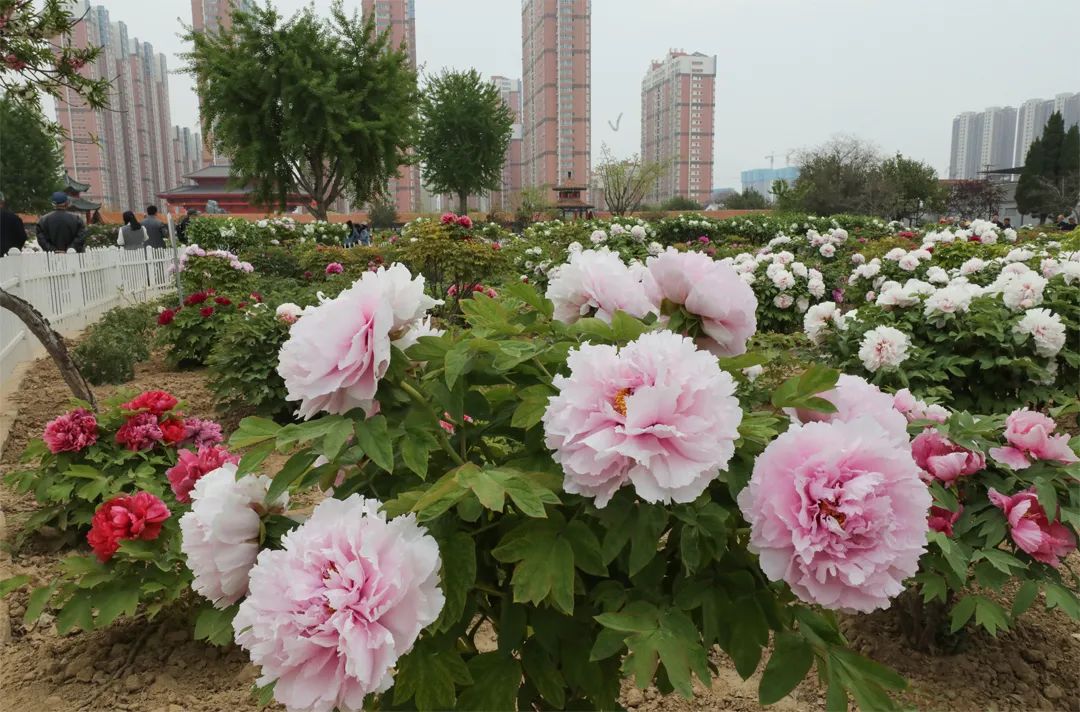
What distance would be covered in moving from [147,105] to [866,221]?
155 feet

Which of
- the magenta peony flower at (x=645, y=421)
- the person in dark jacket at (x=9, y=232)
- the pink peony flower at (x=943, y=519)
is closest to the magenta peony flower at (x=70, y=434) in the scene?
the magenta peony flower at (x=645, y=421)

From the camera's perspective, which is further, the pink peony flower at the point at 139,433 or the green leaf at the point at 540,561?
the pink peony flower at the point at 139,433

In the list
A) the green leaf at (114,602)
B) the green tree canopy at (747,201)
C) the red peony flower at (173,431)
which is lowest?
the green leaf at (114,602)

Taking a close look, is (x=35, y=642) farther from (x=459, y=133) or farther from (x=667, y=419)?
(x=459, y=133)

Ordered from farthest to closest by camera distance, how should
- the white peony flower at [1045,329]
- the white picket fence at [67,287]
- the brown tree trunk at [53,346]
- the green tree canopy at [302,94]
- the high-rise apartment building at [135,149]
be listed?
the high-rise apartment building at [135,149]
the green tree canopy at [302,94]
the white picket fence at [67,287]
the brown tree trunk at [53,346]
the white peony flower at [1045,329]

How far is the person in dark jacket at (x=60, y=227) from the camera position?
1019 centimetres

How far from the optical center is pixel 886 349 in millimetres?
3545

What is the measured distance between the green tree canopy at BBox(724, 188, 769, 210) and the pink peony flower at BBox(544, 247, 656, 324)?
5630 centimetres

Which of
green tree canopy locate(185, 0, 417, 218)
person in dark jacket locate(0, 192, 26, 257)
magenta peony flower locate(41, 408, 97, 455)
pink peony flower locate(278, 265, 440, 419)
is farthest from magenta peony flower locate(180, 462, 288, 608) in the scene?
green tree canopy locate(185, 0, 417, 218)

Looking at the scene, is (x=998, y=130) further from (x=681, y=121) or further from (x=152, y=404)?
(x=152, y=404)

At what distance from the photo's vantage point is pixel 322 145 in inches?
1005

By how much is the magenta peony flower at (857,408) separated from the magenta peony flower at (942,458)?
37.2 inches

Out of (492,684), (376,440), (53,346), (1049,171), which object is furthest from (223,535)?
(1049,171)

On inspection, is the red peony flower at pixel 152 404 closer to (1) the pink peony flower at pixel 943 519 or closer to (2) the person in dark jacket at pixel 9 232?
(1) the pink peony flower at pixel 943 519
